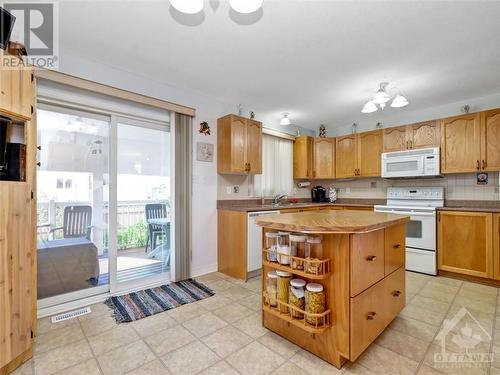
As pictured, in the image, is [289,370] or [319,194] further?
[319,194]

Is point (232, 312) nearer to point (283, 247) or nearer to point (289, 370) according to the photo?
point (289, 370)

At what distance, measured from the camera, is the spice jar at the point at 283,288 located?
175 centimetres

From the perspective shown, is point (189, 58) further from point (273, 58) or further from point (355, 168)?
point (355, 168)

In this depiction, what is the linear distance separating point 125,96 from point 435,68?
11.2 feet

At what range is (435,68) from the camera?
8.76ft

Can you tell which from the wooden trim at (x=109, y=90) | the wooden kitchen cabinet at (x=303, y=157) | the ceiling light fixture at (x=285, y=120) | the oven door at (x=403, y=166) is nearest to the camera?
the wooden trim at (x=109, y=90)

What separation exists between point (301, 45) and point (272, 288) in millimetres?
2141

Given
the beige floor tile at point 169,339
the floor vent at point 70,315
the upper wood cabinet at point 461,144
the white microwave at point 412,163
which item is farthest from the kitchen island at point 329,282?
the upper wood cabinet at point 461,144

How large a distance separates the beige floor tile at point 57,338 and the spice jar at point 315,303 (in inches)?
69.8

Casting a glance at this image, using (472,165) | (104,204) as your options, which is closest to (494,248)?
(472,165)

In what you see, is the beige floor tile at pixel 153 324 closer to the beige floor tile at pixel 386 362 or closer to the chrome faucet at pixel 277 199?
the beige floor tile at pixel 386 362

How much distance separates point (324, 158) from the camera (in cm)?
486

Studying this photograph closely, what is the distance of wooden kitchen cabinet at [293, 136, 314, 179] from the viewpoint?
479cm

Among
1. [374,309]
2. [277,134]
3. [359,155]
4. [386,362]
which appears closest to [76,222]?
[374,309]
